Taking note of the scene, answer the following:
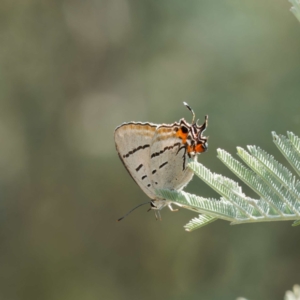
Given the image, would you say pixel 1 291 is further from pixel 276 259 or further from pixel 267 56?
pixel 267 56

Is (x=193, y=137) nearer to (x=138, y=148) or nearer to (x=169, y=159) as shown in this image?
(x=169, y=159)

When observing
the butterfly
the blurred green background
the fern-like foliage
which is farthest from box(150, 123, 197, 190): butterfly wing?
the blurred green background

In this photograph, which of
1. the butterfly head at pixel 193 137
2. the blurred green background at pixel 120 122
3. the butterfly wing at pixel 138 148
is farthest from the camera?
the blurred green background at pixel 120 122

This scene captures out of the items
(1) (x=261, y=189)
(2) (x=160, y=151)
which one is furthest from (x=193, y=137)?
(1) (x=261, y=189)

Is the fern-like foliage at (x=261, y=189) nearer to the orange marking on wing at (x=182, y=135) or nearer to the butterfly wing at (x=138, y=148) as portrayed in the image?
the orange marking on wing at (x=182, y=135)

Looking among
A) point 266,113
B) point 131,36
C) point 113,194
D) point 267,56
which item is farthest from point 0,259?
point 267,56

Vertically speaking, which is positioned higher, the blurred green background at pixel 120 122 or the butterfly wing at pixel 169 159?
the blurred green background at pixel 120 122

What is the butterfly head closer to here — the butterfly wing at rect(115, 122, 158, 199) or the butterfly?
the butterfly

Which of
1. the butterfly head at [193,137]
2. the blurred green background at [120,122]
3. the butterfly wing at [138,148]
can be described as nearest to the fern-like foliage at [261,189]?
the butterfly head at [193,137]
